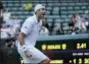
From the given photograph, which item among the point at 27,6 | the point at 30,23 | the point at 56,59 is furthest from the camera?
the point at 27,6

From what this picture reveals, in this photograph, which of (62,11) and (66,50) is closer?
(66,50)

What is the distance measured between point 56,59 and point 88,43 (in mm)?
732

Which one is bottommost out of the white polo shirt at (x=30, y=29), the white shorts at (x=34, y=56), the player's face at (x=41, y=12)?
the white shorts at (x=34, y=56)

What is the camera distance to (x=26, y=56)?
24.1 feet

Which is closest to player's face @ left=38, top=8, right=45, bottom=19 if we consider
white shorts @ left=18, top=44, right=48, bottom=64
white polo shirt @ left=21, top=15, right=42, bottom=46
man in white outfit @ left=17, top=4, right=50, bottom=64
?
man in white outfit @ left=17, top=4, right=50, bottom=64

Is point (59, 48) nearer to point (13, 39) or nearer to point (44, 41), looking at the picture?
point (44, 41)

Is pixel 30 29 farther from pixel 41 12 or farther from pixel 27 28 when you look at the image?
pixel 41 12

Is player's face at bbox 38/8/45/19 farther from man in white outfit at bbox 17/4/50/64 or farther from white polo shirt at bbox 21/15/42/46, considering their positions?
white polo shirt at bbox 21/15/42/46

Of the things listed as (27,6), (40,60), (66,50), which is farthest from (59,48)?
(27,6)

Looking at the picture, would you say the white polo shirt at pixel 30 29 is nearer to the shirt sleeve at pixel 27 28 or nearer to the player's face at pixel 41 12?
the shirt sleeve at pixel 27 28

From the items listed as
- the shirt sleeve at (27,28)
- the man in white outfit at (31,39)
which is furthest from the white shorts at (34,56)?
the shirt sleeve at (27,28)

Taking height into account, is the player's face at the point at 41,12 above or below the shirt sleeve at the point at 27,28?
above

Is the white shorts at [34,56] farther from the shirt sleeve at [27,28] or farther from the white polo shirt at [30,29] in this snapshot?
the shirt sleeve at [27,28]

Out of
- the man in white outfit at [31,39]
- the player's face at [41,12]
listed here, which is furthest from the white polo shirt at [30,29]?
the player's face at [41,12]
